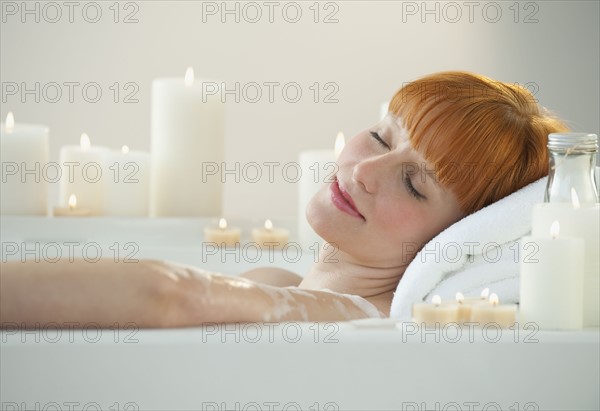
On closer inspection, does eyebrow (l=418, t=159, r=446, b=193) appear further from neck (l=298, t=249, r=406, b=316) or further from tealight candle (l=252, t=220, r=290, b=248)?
tealight candle (l=252, t=220, r=290, b=248)

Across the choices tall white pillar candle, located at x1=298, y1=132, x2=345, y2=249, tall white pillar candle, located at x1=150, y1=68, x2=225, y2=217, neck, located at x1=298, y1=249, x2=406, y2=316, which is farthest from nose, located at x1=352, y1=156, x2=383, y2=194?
tall white pillar candle, located at x1=150, y1=68, x2=225, y2=217

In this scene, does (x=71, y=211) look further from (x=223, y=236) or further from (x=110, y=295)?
(x=110, y=295)

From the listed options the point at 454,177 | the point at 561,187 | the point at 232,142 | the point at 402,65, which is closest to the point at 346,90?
the point at 402,65

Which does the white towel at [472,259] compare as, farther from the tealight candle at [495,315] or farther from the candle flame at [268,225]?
the candle flame at [268,225]

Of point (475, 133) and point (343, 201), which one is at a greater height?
point (475, 133)

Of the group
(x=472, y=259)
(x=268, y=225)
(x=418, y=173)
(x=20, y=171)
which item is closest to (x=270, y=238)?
(x=268, y=225)

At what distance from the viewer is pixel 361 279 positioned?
1.49 m

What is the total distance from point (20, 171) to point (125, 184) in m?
0.24

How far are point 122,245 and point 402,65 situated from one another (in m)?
1.20

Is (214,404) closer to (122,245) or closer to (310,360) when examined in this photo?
(310,360)

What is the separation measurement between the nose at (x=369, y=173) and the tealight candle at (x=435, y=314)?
409mm

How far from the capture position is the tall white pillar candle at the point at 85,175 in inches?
90.1

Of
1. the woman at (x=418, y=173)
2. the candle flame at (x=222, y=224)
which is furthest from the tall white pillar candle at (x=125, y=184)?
the woman at (x=418, y=173)

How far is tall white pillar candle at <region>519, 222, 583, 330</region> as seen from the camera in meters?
1.02
